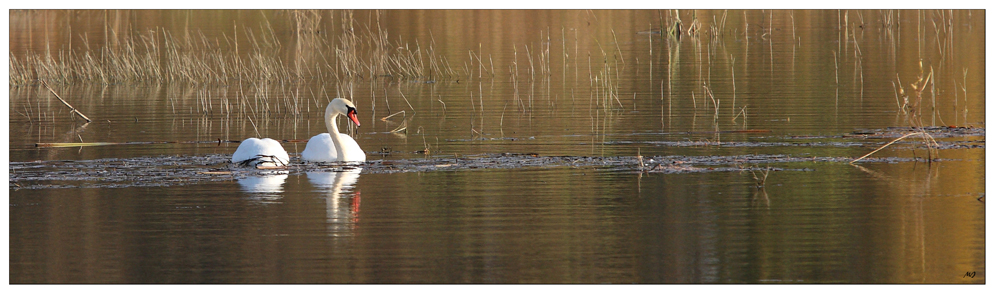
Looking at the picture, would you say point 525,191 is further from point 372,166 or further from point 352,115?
point 352,115

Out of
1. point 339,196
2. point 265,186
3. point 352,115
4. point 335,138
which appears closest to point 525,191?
point 339,196

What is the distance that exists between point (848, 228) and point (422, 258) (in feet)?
10.6

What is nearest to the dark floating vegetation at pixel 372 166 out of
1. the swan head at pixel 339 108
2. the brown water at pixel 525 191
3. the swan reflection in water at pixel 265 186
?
the brown water at pixel 525 191

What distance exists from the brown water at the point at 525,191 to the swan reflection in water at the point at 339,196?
4cm

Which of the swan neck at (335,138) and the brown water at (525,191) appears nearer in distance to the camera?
the brown water at (525,191)

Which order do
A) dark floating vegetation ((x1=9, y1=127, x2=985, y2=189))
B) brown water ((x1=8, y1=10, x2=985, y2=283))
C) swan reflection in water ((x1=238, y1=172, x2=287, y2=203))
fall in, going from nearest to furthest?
brown water ((x1=8, y1=10, x2=985, y2=283)) → swan reflection in water ((x1=238, y1=172, x2=287, y2=203)) → dark floating vegetation ((x1=9, y1=127, x2=985, y2=189))

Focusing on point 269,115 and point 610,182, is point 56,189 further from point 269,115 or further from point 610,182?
point 269,115

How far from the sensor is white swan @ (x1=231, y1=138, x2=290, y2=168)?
1302 centimetres

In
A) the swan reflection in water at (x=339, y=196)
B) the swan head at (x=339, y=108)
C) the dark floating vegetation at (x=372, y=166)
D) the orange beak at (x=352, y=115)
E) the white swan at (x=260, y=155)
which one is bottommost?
the swan reflection in water at (x=339, y=196)

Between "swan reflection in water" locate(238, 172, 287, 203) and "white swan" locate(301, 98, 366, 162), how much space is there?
849 mm

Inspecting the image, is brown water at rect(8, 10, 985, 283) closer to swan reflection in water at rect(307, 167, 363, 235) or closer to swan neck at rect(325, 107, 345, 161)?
swan reflection in water at rect(307, 167, 363, 235)

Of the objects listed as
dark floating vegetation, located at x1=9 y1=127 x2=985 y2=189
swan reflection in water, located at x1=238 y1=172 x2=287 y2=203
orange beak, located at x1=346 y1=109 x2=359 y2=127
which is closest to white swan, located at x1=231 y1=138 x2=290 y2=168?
dark floating vegetation, located at x1=9 y1=127 x2=985 y2=189

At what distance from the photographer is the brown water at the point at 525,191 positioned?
8219 millimetres

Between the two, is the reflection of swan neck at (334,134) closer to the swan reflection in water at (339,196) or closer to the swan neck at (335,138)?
the swan neck at (335,138)
